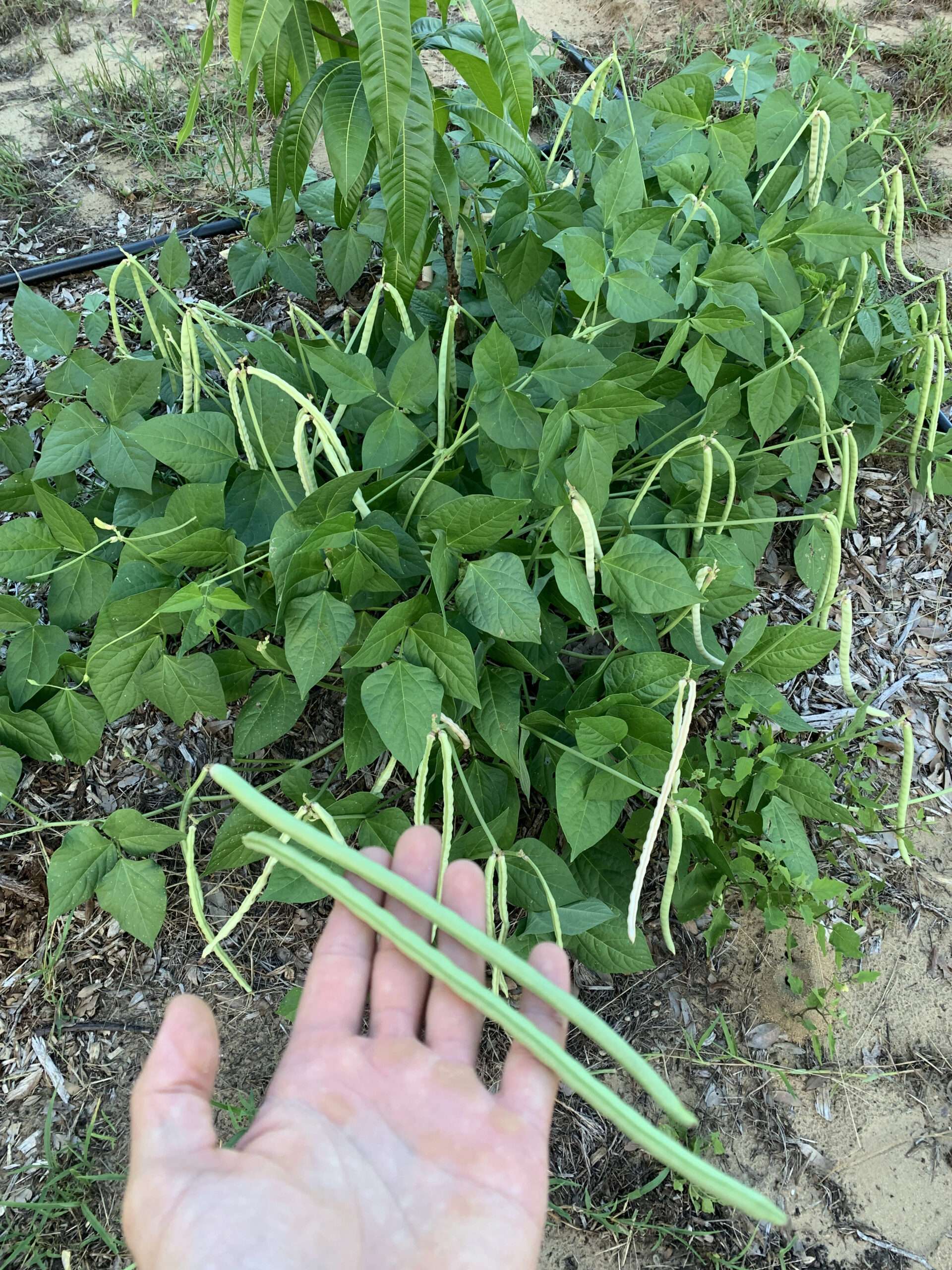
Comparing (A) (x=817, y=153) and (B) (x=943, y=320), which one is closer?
(A) (x=817, y=153)

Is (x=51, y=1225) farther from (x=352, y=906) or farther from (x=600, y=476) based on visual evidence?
(x=600, y=476)

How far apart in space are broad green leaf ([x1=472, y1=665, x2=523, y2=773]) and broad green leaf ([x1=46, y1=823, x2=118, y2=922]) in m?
0.87

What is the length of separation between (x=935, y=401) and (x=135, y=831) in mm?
2486

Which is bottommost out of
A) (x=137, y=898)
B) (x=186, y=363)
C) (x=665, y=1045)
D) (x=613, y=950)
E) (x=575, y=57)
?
(x=665, y=1045)

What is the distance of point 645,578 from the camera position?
1839mm

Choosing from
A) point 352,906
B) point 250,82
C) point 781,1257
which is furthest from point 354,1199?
point 250,82

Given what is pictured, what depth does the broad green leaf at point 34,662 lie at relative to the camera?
6.53ft

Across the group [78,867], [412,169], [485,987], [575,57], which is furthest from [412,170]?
[575,57]

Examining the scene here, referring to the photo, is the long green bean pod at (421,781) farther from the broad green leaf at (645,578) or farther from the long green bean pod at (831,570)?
the long green bean pod at (831,570)

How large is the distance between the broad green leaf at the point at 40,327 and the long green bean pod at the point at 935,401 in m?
2.34

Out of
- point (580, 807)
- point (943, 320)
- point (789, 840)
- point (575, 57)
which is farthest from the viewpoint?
point (575, 57)

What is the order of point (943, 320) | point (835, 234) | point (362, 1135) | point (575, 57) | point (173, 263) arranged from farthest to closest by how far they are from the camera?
1. point (575, 57)
2. point (943, 320)
3. point (173, 263)
4. point (835, 234)
5. point (362, 1135)

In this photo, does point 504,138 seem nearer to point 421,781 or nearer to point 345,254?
point 345,254

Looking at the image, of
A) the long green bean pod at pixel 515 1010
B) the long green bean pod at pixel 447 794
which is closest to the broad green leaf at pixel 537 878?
the long green bean pod at pixel 447 794
